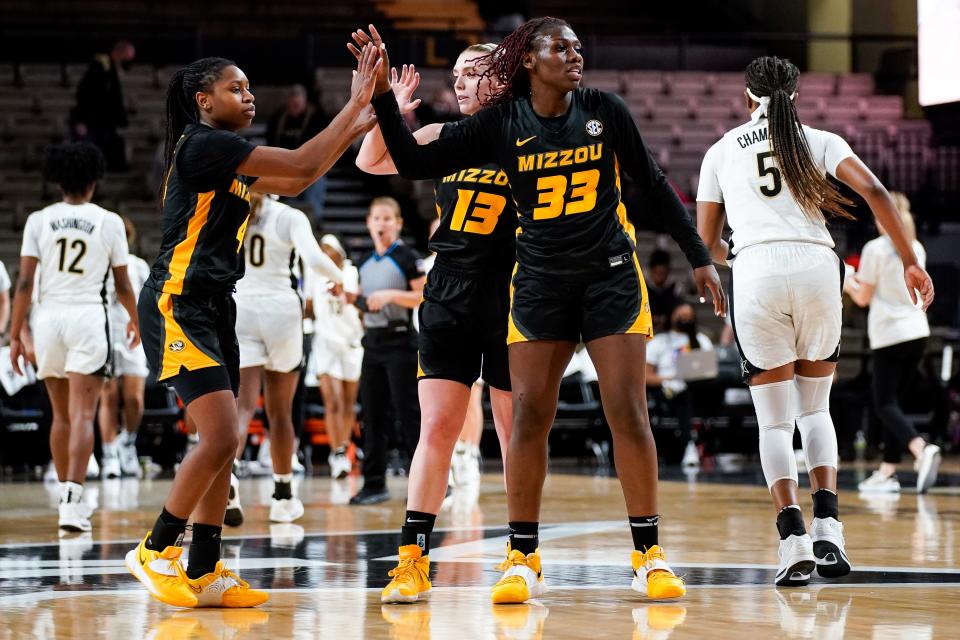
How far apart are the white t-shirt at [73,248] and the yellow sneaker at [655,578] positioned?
11.9ft

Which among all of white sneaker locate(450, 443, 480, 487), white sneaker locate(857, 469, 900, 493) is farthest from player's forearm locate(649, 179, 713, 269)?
white sneaker locate(450, 443, 480, 487)

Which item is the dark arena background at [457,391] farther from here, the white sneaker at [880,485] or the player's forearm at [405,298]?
the player's forearm at [405,298]

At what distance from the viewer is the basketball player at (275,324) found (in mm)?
6773

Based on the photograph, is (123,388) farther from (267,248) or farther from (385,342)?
(267,248)

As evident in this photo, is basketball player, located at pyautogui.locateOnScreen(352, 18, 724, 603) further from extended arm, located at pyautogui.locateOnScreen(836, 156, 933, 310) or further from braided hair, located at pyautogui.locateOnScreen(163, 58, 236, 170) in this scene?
extended arm, located at pyautogui.locateOnScreen(836, 156, 933, 310)

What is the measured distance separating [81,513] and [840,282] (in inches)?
151

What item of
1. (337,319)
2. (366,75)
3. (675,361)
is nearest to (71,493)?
(366,75)

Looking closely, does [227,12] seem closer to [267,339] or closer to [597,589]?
[267,339]

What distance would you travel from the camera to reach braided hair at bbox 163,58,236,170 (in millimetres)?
4266

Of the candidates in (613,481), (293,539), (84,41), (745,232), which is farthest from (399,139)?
(84,41)

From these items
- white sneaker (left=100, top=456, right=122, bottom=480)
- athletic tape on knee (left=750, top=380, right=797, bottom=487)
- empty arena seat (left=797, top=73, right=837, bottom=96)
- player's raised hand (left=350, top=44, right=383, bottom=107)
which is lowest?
white sneaker (left=100, top=456, right=122, bottom=480)

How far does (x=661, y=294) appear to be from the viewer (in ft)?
41.8

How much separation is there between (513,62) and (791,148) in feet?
3.50

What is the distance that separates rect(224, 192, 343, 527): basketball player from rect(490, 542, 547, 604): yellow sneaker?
2759mm
